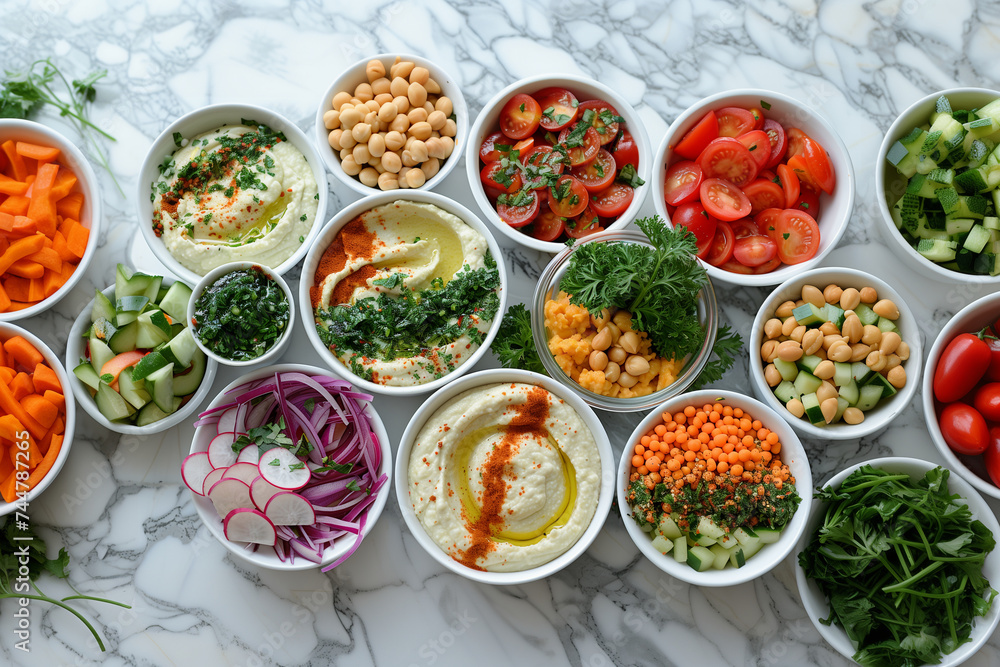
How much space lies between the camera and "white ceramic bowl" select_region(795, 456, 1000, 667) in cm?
288

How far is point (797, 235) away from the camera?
307cm

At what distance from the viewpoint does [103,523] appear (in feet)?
10.9

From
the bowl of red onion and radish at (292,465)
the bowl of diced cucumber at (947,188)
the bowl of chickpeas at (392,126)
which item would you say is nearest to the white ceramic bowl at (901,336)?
the bowl of diced cucumber at (947,188)

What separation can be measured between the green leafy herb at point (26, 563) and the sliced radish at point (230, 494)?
2.56 feet

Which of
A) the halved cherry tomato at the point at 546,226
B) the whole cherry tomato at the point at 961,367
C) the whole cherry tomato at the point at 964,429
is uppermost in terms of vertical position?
the halved cherry tomato at the point at 546,226

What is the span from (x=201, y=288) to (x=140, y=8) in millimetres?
1782

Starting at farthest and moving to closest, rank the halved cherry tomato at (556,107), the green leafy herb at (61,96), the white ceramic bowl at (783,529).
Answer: the green leafy herb at (61,96)
the halved cherry tomato at (556,107)
the white ceramic bowl at (783,529)

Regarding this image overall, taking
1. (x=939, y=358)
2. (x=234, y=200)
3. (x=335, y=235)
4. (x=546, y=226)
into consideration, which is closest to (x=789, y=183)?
(x=939, y=358)

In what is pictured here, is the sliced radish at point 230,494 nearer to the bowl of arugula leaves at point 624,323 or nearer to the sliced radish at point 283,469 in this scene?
the sliced radish at point 283,469

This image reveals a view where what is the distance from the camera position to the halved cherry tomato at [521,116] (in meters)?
3.16

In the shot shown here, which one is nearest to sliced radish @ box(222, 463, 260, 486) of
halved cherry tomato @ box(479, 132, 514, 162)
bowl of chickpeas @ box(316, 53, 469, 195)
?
bowl of chickpeas @ box(316, 53, 469, 195)

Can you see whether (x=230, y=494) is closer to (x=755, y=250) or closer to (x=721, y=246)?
(x=721, y=246)

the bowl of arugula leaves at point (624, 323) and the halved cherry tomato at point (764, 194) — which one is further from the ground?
the halved cherry tomato at point (764, 194)

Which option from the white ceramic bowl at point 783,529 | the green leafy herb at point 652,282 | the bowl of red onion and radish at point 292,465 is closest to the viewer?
the green leafy herb at point 652,282
